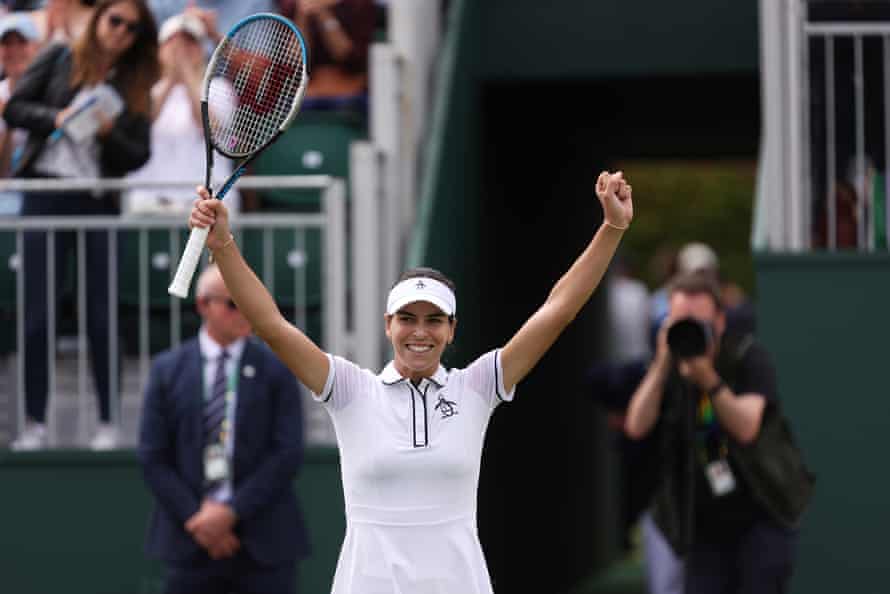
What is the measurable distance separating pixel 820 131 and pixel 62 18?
13.2 ft

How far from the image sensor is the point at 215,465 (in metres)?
7.55

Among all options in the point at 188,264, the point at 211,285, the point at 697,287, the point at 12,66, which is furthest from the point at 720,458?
the point at 12,66

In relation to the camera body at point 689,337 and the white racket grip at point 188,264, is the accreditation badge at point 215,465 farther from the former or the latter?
the white racket grip at point 188,264

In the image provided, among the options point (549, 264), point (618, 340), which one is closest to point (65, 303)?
point (549, 264)

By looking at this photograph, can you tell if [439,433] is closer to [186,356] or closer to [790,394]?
[186,356]

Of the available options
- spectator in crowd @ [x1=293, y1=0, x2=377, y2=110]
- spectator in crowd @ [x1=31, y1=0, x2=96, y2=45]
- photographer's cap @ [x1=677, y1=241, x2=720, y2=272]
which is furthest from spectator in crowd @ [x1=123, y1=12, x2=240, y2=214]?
photographer's cap @ [x1=677, y1=241, x2=720, y2=272]

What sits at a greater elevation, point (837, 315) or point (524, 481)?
point (837, 315)

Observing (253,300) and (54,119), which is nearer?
(253,300)

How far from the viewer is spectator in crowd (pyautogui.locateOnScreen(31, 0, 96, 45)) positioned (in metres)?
9.60

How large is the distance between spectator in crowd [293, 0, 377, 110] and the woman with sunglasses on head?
1.14 m

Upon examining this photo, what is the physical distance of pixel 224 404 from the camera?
765 cm

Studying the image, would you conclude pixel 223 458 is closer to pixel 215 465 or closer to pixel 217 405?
pixel 215 465

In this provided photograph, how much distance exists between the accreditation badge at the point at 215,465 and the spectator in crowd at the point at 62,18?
9.60ft

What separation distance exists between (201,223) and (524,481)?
7.21 metres
